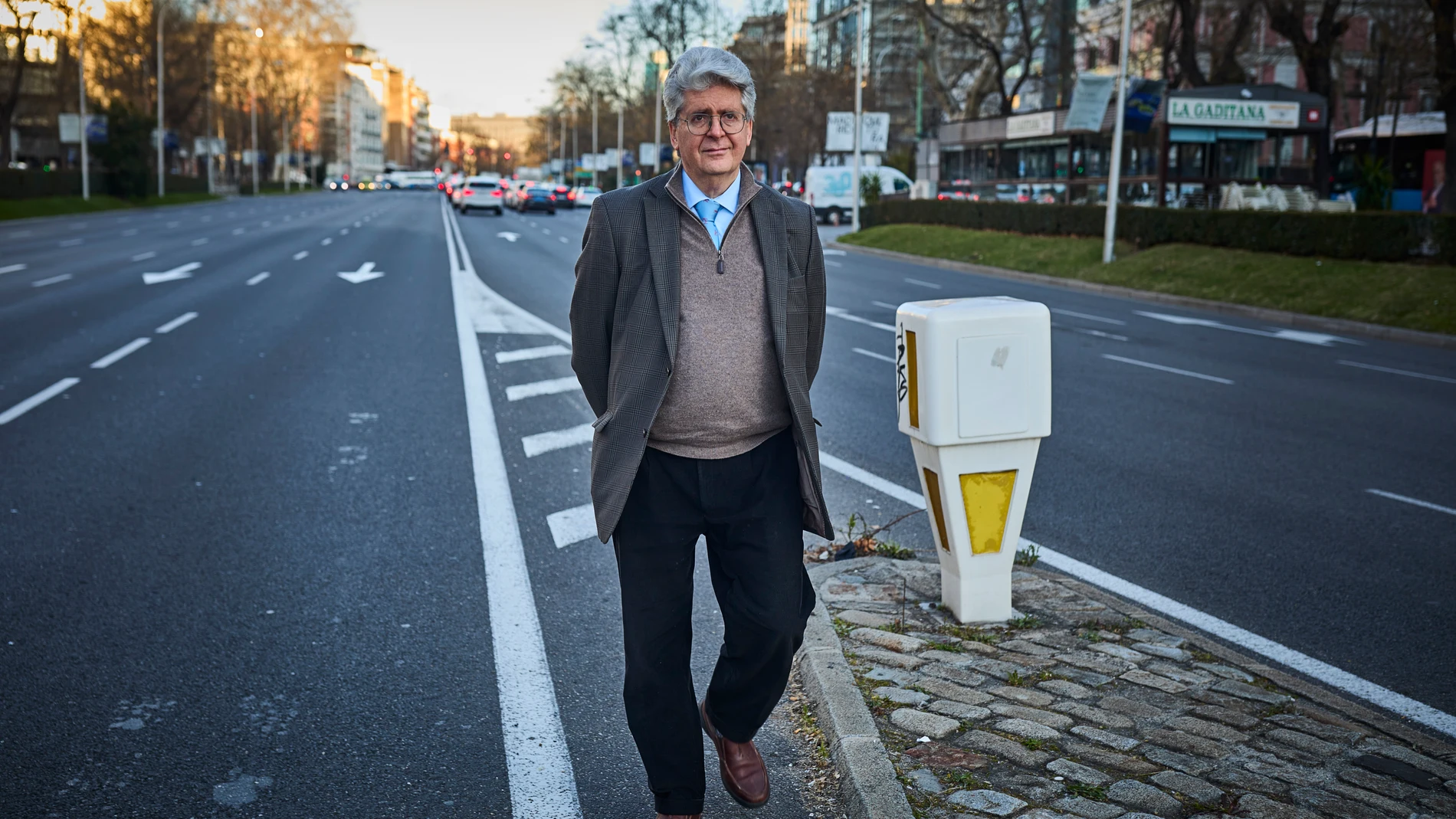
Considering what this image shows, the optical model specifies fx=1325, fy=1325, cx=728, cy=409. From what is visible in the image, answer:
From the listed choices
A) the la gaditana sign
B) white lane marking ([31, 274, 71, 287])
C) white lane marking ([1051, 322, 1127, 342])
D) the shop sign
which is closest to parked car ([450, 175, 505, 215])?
the shop sign

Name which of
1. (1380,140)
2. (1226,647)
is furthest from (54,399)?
(1380,140)

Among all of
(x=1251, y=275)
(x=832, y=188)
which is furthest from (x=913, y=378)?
(x=832, y=188)

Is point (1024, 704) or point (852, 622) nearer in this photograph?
point (1024, 704)

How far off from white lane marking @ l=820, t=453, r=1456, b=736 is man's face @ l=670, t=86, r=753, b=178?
9.73ft

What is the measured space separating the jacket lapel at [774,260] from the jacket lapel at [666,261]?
21cm

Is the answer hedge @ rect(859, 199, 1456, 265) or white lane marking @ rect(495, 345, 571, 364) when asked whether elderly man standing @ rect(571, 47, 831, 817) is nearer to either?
white lane marking @ rect(495, 345, 571, 364)

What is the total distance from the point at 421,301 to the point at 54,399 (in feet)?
27.1

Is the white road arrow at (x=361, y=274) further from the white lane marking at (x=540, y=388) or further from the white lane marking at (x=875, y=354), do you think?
the white lane marking at (x=540, y=388)

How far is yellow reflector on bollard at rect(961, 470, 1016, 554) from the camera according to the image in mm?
4730

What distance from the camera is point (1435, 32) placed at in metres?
23.9

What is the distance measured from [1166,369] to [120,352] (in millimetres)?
10236

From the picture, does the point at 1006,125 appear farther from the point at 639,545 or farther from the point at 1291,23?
the point at 639,545

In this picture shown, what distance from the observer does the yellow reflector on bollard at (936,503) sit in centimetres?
475

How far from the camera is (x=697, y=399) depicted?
3.24 metres
